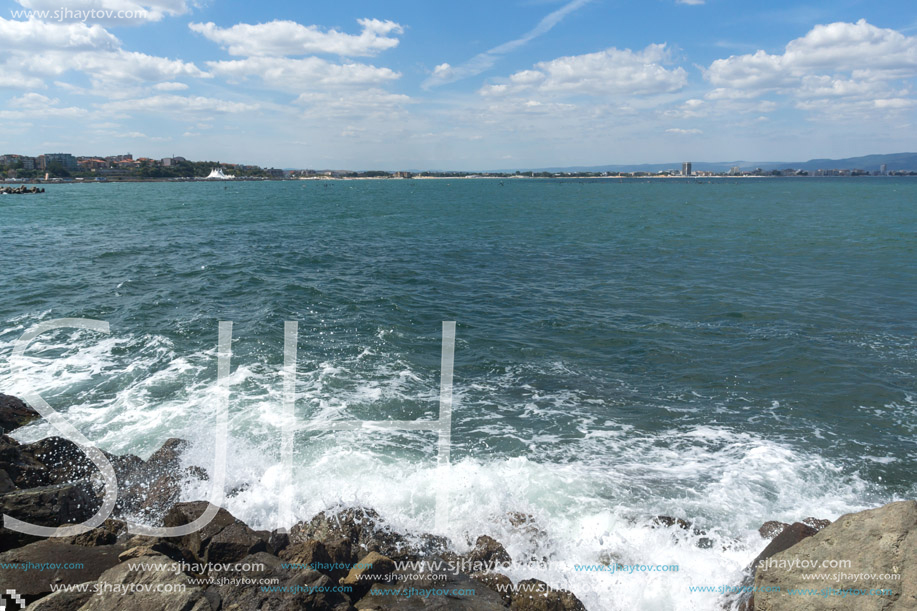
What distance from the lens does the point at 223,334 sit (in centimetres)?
1873

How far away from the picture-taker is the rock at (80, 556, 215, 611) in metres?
5.76

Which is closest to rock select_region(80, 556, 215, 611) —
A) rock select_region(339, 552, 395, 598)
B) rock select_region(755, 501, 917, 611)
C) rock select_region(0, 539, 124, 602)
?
rock select_region(0, 539, 124, 602)

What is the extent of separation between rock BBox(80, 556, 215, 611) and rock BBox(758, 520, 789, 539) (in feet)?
27.4

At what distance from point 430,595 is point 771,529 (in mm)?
5875

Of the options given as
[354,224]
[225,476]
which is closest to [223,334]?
[225,476]

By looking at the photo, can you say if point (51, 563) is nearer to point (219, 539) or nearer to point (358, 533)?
point (219, 539)

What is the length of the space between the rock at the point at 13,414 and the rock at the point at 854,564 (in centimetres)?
1527

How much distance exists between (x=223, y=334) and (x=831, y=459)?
723 inches

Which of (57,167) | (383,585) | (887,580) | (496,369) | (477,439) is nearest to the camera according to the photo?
(887,580)

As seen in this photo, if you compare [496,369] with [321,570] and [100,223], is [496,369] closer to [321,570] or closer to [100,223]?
[321,570]

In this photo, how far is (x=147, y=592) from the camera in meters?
5.87

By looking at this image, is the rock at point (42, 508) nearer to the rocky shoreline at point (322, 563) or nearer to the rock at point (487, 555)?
the rocky shoreline at point (322, 563)

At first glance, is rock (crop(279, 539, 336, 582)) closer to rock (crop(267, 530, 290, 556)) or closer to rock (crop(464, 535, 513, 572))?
rock (crop(267, 530, 290, 556))

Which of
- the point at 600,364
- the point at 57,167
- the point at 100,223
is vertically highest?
the point at 57,167
